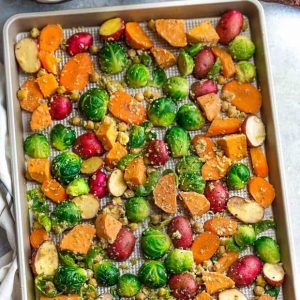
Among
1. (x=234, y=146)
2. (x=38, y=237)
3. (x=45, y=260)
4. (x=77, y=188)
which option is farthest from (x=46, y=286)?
(x=234, y=146)

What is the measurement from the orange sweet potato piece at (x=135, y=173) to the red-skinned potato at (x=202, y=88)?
0.40 metres

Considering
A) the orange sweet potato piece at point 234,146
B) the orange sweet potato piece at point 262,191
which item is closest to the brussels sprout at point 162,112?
the orange sweet potato piece at point 234,146

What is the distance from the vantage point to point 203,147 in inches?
132

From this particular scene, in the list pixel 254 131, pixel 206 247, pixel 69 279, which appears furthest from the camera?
pixel 254 131

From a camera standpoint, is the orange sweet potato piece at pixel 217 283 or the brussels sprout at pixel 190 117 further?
the brussels sprout at pixel 190 117

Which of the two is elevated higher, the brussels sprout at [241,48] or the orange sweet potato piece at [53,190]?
the brussels sprout at [241,48]

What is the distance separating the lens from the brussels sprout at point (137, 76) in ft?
11.1

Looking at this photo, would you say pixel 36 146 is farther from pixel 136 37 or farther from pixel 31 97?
pixel 136 37

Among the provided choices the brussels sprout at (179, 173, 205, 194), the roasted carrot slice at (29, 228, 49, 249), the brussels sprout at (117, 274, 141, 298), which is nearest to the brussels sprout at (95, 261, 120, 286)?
the brussels sprout at (117, 274, 141, 298)

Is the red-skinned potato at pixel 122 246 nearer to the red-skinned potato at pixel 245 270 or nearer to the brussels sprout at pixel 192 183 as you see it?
the brussels sprout at pixel 192 183

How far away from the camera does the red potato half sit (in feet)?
10.5

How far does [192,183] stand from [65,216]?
0.58 meters

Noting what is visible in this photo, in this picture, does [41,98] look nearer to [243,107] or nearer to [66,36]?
[66,36]

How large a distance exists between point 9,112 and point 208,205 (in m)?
0.98
